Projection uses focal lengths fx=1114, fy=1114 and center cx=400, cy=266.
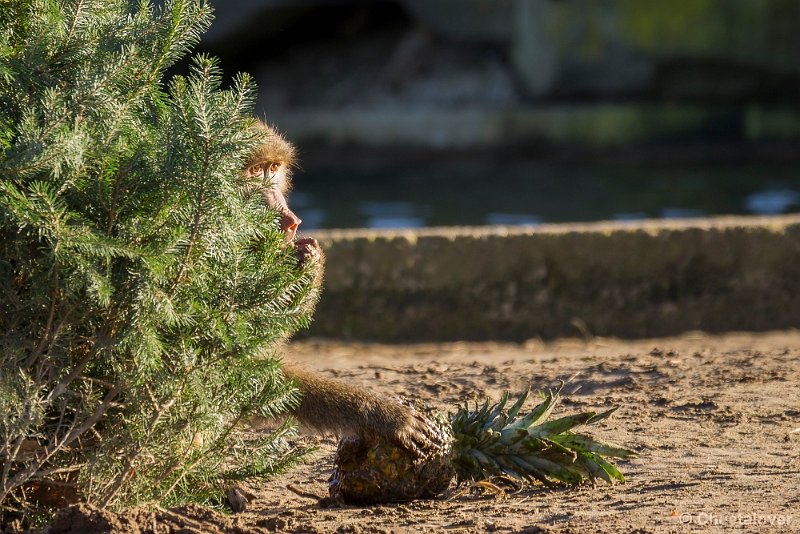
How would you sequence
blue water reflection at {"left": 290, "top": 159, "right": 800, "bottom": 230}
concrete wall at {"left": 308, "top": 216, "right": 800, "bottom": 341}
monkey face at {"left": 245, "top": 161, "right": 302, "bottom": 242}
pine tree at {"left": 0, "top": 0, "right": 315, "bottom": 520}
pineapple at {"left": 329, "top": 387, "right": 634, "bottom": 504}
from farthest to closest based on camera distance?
blue water reflection at {"left": 290, "top": 159, "right": 800, "bottom": 230} → concrete wall at {"left": 308, "top": 216, "right": 800, "bottom": 341} → pineapple at {"left": 329, "top": 387, "right": 634, "bottom": 504} → monkey face at {"left": 245, "top": 161, "right": 302, "bottom": 242} → pine tree at {"left": 0, "top": 0, "right": 315, "bottom": 520}

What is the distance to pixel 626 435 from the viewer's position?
3.71 m

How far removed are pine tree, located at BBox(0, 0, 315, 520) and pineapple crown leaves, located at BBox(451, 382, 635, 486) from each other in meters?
0.85

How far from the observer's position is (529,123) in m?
15.8

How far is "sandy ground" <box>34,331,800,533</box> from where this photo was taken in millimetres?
2725

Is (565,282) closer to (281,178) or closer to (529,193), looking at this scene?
(281,178)

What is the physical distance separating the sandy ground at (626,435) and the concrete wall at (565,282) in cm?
17

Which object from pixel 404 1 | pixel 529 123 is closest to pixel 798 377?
pixel 529 123

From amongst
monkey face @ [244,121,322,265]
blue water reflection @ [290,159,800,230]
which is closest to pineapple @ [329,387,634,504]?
monkey face @ [244,121,322,265]

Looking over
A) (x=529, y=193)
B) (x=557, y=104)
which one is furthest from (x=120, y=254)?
(x=557, y=104)

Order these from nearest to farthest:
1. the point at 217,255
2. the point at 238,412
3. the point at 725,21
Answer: the point at 217,255
the point at 238,412
the point at 725,21

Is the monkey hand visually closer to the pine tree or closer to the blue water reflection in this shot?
the pine tree

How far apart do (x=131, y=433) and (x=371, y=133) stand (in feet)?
46.0

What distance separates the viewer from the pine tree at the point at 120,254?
90.0 inches

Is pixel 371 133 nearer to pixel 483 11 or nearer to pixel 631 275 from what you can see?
pixel 483 11
